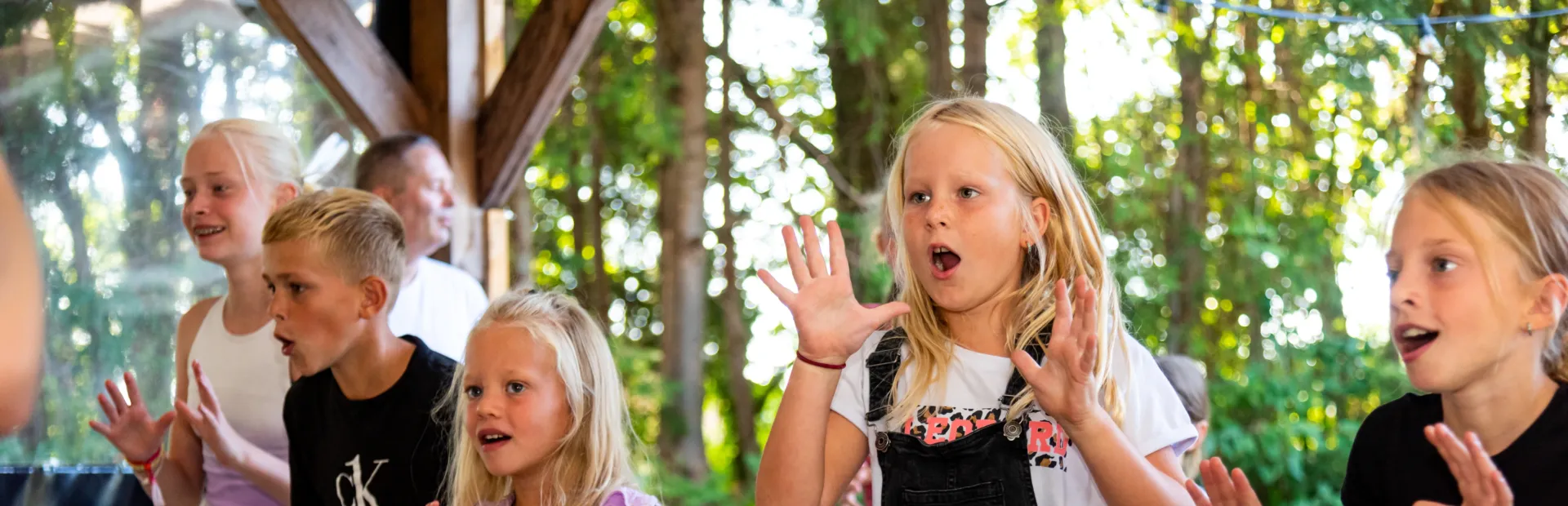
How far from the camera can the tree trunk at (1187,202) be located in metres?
6.05

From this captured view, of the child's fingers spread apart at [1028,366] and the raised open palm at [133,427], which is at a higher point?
the child's fingers spread apart at [1028,366]

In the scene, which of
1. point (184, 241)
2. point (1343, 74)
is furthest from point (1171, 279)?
point (184, 241)

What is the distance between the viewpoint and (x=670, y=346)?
22.0ft

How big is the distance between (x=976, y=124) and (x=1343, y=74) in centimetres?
409

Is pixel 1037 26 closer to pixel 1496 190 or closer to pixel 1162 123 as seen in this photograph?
pixel 1162 123

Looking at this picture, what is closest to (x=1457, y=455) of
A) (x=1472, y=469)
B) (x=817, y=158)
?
(x=1472, y=469)

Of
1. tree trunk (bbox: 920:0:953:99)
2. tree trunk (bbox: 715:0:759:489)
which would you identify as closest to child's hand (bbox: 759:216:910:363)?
tree trunk (bbox: 920:0:953:99)

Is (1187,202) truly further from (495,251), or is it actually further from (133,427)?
(133,427)

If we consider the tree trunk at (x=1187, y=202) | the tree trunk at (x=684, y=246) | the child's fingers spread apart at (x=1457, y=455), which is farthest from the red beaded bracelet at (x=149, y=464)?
the tree trunk at (x=1187, y=202)

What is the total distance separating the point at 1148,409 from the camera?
1.68m

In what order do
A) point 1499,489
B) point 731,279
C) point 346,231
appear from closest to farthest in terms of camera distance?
point 1499,489 < point 346,231 < point 731,279

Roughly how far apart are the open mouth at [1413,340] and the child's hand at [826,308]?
0.64m

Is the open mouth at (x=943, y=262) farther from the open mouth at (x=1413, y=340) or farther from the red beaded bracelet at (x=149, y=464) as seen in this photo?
the red beaded bracelet at (x=149, y=464)

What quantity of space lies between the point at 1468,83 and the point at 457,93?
12.6 feet
